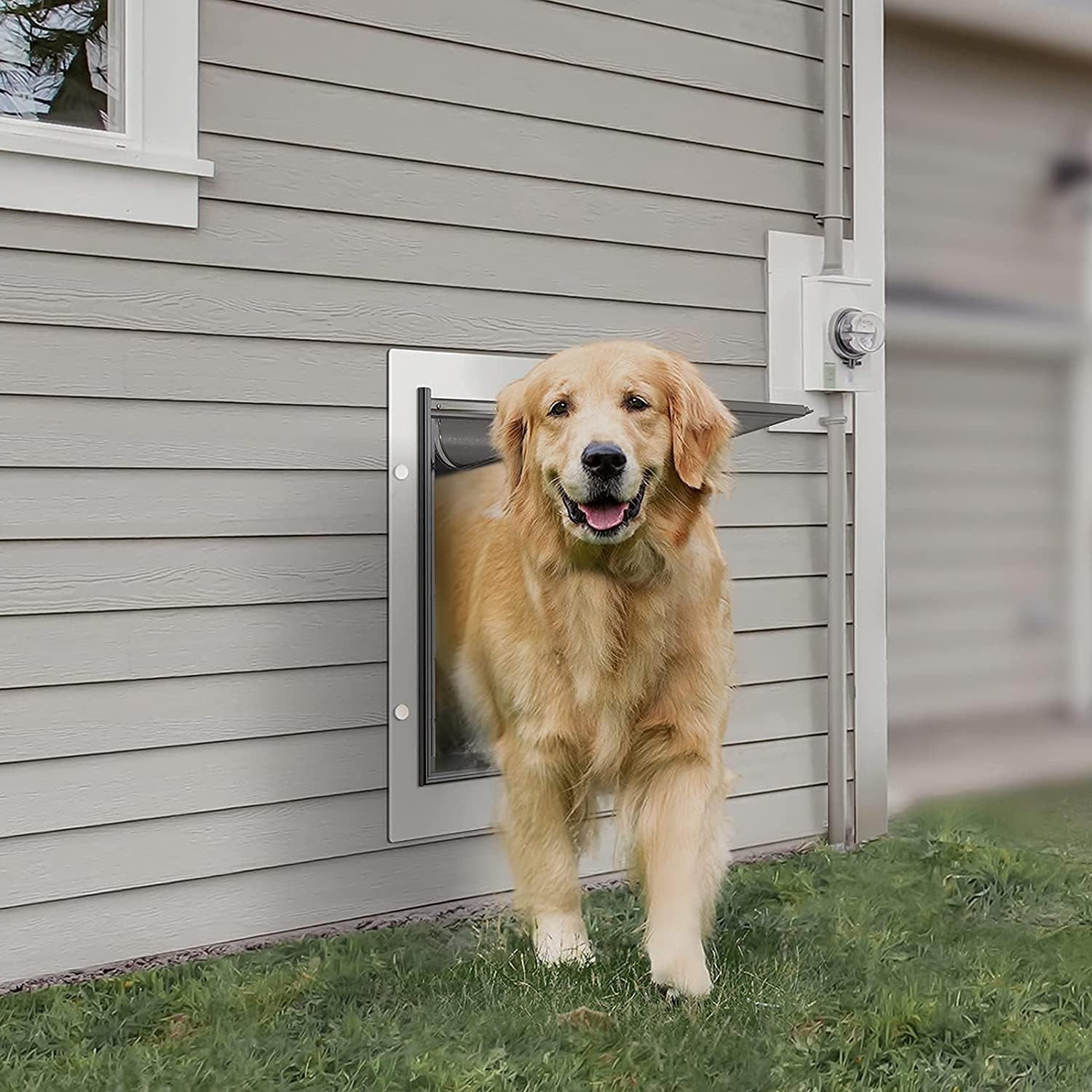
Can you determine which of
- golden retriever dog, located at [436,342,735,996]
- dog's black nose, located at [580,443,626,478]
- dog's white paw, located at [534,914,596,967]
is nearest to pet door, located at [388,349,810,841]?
golden retriever dog, located at [436,342,735,996]

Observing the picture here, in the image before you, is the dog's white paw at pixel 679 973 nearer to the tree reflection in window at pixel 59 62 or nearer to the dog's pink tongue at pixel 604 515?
the dog's pink tongue at pixel 604 515

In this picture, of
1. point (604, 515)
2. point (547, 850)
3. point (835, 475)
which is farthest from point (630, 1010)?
point (835, 475)

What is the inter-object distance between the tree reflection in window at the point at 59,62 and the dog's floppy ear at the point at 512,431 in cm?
109

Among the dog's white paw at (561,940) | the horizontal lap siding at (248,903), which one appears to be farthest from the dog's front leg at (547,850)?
the horizontal lap siding at (248,903)

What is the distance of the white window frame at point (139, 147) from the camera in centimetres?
279

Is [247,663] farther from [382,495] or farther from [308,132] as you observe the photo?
[308,132]

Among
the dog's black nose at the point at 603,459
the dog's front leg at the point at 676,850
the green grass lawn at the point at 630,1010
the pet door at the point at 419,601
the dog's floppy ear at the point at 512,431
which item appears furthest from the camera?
the pet door at the point at 419,601

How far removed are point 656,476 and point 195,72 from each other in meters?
1.42

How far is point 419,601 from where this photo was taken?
3.24 m

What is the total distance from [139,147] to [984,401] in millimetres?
1899

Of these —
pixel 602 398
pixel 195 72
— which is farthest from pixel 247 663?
pixel 195 72

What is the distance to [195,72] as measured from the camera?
116 inches

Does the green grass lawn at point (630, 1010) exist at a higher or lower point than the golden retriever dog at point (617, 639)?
lower

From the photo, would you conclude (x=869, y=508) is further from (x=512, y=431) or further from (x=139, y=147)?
(x=139, y=147)
